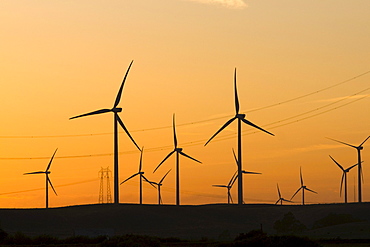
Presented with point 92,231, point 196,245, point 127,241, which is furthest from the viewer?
point 92,231

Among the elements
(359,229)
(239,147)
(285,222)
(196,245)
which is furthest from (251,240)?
(285,222)

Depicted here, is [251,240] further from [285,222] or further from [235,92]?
[285,222]

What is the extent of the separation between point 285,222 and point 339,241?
78.2m

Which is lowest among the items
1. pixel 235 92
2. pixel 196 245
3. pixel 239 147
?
pixel 196 245

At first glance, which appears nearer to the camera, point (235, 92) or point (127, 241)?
point (127, 241)

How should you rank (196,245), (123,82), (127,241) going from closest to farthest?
(127,241)
(196,245)
(123,82)

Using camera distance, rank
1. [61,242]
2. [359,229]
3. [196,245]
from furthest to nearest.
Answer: [359,229]
[61,242]
[196,245]

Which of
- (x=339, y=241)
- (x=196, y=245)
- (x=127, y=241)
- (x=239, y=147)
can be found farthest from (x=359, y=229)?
(x=127, y=241)

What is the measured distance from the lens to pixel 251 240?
102062 mm

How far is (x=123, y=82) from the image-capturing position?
15400 centimetres

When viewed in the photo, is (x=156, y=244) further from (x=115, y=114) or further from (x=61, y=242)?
(x=115, y=114)

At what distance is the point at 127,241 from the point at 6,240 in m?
33.1

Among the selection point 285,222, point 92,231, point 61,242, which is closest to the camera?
point 61,242

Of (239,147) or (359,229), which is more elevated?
(239,147)
